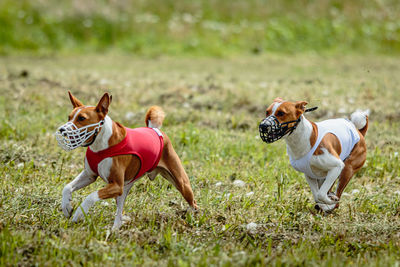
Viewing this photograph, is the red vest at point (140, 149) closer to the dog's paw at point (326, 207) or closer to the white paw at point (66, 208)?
the white paw at point (66, 208)

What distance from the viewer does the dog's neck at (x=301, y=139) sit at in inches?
163

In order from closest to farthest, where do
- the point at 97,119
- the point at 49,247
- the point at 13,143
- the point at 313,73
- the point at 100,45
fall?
the point at 49,247, the point at 97,119, the point at 13,143, the point at 313,73, the point at 100,45

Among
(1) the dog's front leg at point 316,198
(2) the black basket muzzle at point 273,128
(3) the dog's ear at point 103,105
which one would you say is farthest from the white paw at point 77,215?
(1) the dog's front leg at point 316,198

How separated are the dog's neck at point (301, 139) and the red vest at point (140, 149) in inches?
45.1

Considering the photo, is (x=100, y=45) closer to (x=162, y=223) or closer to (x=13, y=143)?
(x=13, y=143)

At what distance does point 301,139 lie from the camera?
4152mm

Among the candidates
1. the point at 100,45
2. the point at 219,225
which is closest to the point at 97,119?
the point at 219,225

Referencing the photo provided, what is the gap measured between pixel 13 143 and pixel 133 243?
3.03 metres

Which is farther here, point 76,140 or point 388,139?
point 388,139

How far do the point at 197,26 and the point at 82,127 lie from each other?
13660 mm

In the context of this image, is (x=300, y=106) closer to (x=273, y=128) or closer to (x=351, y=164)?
(x=273, y=128)

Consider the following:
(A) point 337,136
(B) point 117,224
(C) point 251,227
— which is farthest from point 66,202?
(A) point 337,136

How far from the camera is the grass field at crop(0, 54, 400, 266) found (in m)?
3.24

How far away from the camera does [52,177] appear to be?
4879 millimetres
